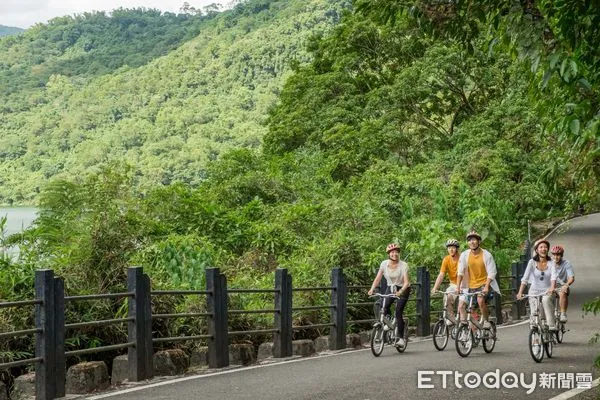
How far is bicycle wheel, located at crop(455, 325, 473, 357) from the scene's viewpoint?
51.4 feet

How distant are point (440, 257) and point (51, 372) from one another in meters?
20.5

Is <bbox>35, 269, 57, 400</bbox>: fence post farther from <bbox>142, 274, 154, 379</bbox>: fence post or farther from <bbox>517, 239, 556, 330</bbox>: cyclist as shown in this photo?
<bbox>517, 239, 556, 330</bbox>: cyclist

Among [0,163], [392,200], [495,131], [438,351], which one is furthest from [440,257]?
[0,163]

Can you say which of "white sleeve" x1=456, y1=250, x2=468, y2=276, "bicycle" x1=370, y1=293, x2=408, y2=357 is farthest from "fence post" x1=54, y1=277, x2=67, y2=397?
"white sleeve" x1=456, y1=250, x2=468, y2=276

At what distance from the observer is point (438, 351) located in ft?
56.2

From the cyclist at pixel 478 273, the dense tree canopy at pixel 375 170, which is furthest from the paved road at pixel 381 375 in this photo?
the dense tree canopy at pixel 375 170

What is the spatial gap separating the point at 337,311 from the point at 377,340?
1.72 metres

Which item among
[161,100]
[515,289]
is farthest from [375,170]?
[161,100]

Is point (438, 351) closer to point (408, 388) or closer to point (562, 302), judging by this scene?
point (562, 302)

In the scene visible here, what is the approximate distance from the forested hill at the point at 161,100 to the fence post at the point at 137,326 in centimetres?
9116

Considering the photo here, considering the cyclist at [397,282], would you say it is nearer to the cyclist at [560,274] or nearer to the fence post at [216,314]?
the cyclist at [560,274]

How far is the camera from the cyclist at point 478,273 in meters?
16.3

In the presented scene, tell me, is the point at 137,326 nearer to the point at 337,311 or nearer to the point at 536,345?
the point at 536,345

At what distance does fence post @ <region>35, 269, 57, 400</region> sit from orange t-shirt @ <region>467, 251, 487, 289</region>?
7.79 metres
